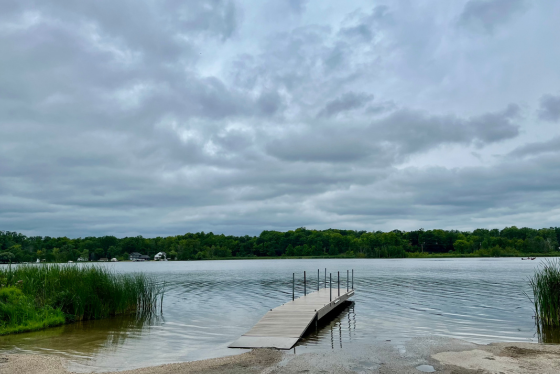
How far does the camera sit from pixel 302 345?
1223 cm

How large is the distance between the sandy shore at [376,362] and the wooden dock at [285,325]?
93cm

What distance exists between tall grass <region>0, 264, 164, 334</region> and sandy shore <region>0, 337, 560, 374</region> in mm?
6234

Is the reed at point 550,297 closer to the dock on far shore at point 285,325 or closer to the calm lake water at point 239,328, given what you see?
the calm lake water at point 239,328

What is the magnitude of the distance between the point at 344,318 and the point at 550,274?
7729mm

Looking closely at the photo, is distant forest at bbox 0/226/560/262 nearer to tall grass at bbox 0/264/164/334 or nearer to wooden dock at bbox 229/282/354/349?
tall grass at bbox 0/264/164/334

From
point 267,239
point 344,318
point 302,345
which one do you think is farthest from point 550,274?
point 267,239

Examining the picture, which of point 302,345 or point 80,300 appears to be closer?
Result: point 302,345

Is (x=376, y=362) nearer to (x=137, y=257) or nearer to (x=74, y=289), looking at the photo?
(x=74, y=289)

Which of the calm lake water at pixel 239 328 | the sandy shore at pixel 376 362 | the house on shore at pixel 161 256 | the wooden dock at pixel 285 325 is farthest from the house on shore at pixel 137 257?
the sandy shore at pixel 376 362

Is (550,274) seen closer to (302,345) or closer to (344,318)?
(344,318)

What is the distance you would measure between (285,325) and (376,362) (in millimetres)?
4403

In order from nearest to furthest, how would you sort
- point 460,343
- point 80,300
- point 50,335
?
point 460,343, point 50,335, point 80,300

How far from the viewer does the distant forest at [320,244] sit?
4382 inches

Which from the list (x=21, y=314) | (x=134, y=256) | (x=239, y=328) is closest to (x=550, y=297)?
(x=239, y=328)
